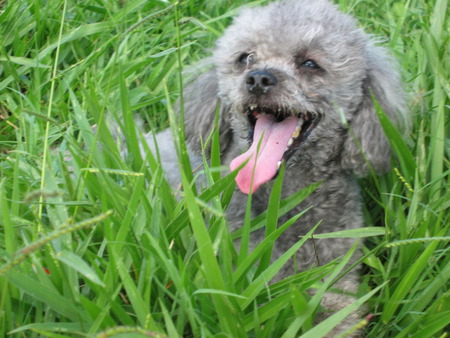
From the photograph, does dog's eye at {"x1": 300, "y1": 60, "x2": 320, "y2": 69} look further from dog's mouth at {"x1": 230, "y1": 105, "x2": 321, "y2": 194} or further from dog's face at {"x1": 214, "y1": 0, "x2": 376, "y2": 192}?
dog's mouth at {"x1": 230, "y1": 105, "x2": 321, "y2": 194}

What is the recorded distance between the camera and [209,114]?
8.87 feet

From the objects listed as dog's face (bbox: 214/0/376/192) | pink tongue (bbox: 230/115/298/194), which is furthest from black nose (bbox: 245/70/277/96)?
pink tongue (bbox: 230/115/298/194)

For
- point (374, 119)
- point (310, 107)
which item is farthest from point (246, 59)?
point (374, 119)

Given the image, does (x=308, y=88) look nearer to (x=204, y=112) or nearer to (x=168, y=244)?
(x=204, y=112)

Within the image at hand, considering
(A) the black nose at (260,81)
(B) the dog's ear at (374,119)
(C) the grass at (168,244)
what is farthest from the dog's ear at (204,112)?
(B) the dog's ear at (374,119)

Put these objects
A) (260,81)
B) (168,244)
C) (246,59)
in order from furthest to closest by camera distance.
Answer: (246,59)
(260,81)
(168,244)

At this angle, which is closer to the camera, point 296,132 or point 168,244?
point 168,244

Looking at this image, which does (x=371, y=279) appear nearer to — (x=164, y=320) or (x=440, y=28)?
(x=164, y=320)

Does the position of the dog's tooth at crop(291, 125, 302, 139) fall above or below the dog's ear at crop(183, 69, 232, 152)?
below

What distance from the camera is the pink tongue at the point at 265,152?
2.30m

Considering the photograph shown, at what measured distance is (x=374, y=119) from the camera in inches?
100

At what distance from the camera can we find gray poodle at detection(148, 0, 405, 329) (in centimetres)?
241

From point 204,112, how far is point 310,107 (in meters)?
0.51

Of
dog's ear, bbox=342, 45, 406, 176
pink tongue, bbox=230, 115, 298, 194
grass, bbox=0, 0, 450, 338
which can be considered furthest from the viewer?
dog's ear, bbox=342, 45, 406, 176
